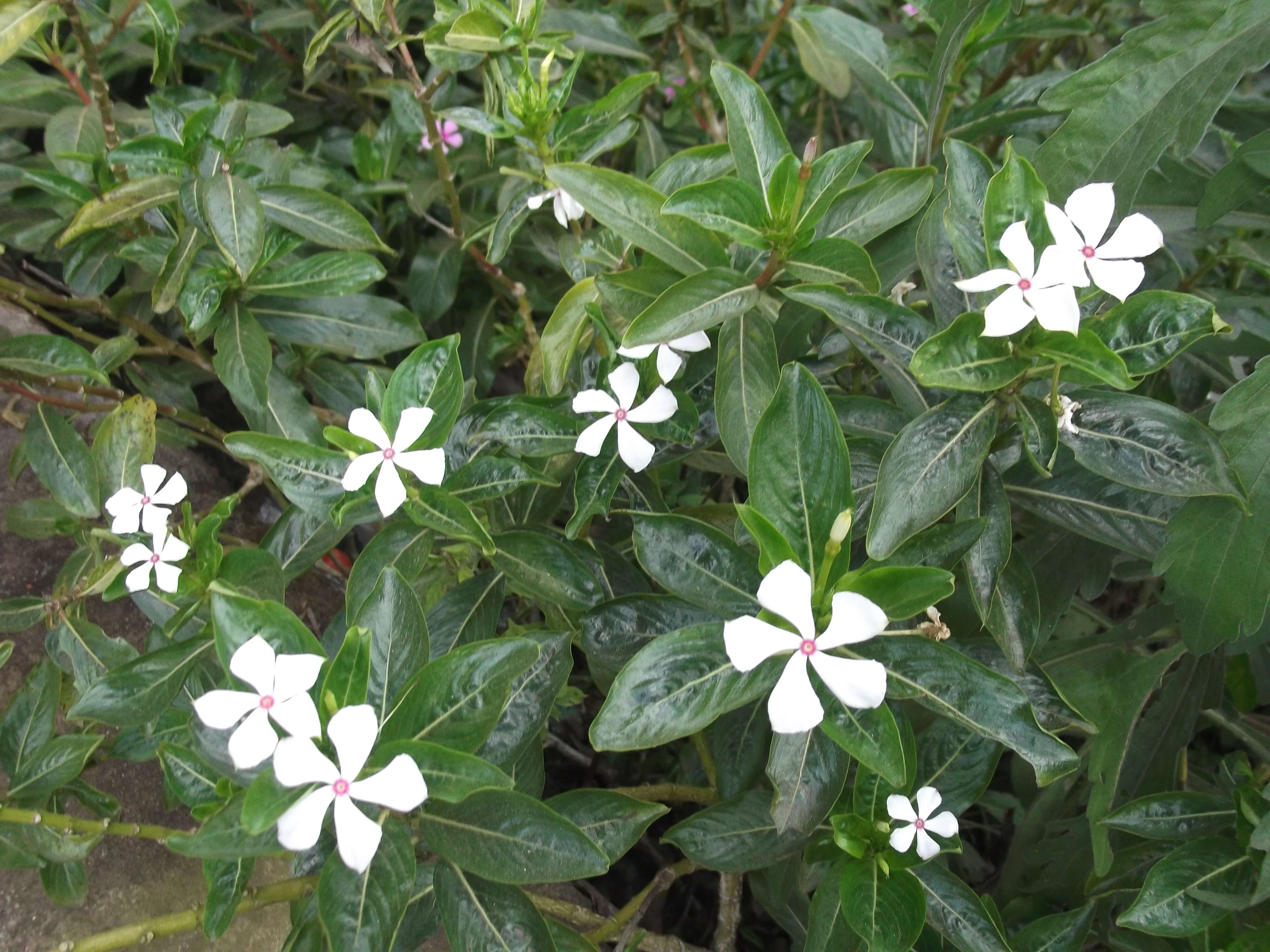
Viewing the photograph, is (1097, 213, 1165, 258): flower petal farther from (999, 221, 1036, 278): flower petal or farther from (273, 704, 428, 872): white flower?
(273, 704, 428, 872): white flower

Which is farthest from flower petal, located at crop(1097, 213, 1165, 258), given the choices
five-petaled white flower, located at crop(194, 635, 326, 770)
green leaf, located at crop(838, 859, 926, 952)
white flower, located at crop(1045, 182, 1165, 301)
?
five-petaled white flower, located at crop(194, 635, 326, 770)

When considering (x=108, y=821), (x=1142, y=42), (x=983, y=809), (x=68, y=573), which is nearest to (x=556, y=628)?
(x=108, y=821)

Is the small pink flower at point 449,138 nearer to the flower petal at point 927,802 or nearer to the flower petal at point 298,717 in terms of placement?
the flower petal at point 298,717

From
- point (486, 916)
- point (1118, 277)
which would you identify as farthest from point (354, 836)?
point (1118, 277)

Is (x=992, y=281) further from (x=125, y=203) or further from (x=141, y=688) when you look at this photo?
(x=125, y=203)

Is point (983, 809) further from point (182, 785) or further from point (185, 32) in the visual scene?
point (185, 32)
